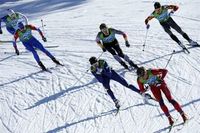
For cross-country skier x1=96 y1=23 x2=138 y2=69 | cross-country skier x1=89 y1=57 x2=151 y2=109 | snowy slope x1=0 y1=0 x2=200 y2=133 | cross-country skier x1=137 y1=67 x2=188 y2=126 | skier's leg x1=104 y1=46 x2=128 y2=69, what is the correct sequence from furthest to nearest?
skier's leg x1=104 y1=46 x2=128 y2=69 → cross-country skier x1=96 y1=23 x2=138 y2=69 → cross-country skier x1=89 y1=57 x2=151 y2=109 → snowy slope x1=0 y1=0 x2=200 y2=133 → cross-country skier x1=137 y1=67 x2=188 y2=126

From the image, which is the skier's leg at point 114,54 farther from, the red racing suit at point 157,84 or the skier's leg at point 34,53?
the red racing suit at point 157,84

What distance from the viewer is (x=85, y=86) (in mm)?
15992

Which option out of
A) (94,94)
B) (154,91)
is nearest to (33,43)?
(94,94)

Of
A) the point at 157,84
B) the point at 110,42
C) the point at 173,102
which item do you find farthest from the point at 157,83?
the point at 110,42

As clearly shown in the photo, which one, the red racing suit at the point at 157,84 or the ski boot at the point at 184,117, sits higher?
the red racing suit at the point at 157,84

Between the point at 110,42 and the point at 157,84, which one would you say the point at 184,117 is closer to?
the point at 157,84

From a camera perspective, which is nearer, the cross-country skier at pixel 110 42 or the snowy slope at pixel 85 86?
the snowy slope at pixel 85 86

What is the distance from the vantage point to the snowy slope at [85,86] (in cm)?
1345

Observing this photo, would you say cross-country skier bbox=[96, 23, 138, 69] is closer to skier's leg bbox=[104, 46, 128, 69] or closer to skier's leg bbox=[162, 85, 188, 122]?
skier's leg bbox=[104, 46, 128, 69]

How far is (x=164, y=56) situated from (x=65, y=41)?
Answer: 5.86m

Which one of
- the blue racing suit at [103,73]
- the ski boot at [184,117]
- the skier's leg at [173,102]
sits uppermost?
the blue racing suit at [103,73]

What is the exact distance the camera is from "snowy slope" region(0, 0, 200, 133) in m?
13.4

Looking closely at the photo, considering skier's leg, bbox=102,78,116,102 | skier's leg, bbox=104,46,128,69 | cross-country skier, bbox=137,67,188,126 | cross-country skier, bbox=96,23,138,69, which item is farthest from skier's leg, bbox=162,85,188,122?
skier's leg, bbox=104,46,128,69

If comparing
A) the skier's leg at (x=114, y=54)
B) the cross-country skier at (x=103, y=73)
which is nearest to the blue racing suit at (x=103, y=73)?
the cross-country skier at (x=103, y=73)
